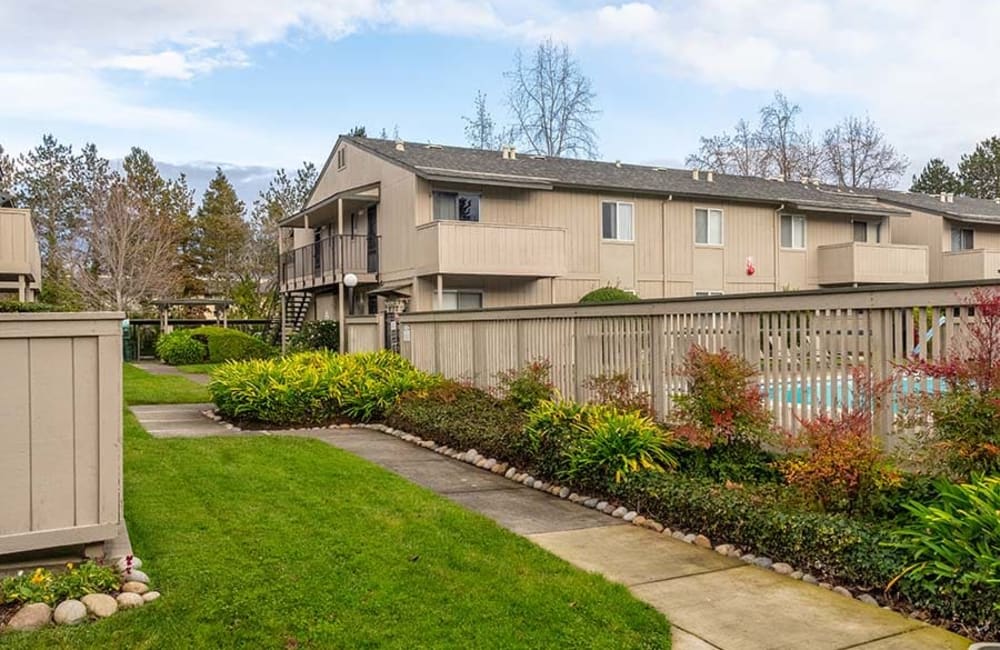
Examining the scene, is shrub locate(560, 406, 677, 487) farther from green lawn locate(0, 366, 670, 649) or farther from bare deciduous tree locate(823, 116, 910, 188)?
bare deciduous tree locate(823, 116, 910, 188)

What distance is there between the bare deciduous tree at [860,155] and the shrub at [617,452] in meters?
44.6

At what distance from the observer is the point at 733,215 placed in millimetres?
24969

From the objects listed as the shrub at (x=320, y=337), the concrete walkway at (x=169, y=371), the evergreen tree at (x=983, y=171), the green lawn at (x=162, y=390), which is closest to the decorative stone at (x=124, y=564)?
the green lawn at (x=162, y=390)

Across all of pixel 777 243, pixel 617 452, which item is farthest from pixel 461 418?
pixel 777 243

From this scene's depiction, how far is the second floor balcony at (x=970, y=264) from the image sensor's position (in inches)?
1056

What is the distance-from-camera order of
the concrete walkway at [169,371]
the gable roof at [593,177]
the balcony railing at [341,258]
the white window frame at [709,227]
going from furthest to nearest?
the white window frame at [709,227]
the balcony railing at [341,258]
the gable roof at [593,177]
the concrete walkway at [169,371]

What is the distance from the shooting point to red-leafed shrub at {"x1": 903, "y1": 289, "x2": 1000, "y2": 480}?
16.1 feet

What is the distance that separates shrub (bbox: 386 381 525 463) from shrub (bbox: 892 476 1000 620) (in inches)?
180

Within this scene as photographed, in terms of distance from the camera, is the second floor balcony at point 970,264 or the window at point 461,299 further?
the second floor balcony at point 970,264

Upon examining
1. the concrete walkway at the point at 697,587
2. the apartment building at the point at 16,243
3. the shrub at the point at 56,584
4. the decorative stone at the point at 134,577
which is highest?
the apartment building at the point at 16,243

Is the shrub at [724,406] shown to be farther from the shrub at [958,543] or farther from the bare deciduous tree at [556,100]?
the bare deciduous tree at [556,100]

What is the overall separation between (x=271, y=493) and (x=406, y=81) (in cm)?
1644

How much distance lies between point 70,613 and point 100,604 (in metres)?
0.14

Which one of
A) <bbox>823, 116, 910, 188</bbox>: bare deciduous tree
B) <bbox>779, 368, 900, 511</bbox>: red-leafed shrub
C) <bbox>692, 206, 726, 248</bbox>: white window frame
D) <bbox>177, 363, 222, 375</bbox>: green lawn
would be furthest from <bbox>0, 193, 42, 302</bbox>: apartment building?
<bbox>823, 116, 910, 188</bbox>: bare deciduous tree
